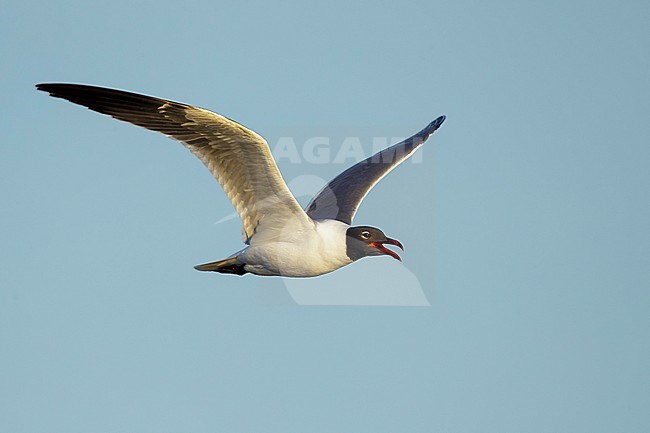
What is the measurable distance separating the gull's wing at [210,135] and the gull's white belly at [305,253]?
0.45 meters

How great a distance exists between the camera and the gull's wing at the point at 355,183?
18.5m

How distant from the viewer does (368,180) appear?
1930cm

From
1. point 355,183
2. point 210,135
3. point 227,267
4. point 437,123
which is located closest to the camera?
point 210,135

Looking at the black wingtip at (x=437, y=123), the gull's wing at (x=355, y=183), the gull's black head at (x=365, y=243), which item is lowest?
the gull's black head at (x=365, y=243)

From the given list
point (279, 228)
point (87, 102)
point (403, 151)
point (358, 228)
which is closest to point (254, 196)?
point (279, 228)

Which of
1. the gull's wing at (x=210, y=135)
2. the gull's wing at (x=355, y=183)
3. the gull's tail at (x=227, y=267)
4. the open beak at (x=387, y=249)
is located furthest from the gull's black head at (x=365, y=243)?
the gull's tail at (x=227, y=267)

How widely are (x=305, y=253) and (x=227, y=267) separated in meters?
1.47

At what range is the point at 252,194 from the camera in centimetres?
1579

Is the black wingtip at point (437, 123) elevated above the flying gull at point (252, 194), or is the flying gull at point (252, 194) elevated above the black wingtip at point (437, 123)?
the black wingtip at point (437, 123)

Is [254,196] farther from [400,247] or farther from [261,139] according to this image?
[400,247]

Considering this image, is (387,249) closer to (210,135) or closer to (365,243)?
(365,243)

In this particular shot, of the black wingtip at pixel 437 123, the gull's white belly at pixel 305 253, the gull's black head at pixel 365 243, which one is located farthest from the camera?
the black wingtip at pixel 437 123

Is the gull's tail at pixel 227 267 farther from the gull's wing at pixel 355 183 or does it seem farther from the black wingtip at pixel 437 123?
the black wingtip at pixel 437 123

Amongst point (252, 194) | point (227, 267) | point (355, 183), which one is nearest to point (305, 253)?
point (252, 194)
